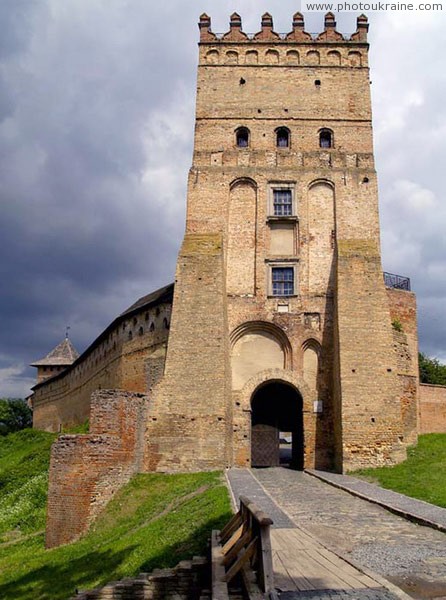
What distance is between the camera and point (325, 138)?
24.0 metres

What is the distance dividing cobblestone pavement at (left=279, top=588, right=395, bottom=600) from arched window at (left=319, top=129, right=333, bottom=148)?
20.6 meters

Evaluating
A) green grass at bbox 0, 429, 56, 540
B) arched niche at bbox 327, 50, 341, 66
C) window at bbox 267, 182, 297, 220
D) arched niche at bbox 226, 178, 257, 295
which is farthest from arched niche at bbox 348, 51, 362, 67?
green grass at bbox 0, 429, 56, 540

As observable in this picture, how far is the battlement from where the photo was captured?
2519 centimetres

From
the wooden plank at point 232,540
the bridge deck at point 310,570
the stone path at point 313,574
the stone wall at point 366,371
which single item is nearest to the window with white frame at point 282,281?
the stone wall at point 366,371

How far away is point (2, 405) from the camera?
2537 inches

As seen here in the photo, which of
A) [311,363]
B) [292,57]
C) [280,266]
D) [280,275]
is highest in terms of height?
[292,57]

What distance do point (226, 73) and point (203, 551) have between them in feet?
69.9

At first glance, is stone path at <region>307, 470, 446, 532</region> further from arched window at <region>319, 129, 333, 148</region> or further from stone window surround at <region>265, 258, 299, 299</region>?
arched window at <region>319, 129, 333, 148</region>

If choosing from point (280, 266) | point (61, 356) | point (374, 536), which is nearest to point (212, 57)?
point (280, 266)

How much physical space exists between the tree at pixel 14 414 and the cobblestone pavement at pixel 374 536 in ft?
184

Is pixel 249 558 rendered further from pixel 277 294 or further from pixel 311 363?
pixel 277 294

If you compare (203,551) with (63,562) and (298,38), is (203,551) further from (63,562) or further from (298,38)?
(298,38)

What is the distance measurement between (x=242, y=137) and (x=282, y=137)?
1.73 meters

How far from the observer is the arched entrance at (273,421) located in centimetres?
2136
